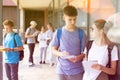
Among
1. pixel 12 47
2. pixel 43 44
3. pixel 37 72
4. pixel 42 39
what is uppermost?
pixel 12 47

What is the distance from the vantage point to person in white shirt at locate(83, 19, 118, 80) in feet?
10.6

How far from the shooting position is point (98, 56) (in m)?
3.33

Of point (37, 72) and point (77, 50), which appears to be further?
point (37, 72)

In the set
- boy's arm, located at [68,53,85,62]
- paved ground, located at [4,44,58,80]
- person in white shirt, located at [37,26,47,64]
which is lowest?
paved ground, located at [4,44,58,80]

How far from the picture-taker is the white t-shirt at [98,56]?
3246mm

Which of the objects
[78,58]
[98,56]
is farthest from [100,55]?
[78,58]

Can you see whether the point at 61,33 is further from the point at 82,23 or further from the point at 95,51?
the point at 82,23

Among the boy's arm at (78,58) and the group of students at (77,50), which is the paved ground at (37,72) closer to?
the group of students at (77,50)

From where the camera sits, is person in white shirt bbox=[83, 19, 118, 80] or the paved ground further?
the paved ground

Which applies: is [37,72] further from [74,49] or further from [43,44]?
[74,49]

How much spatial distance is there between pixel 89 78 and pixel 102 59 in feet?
0.85

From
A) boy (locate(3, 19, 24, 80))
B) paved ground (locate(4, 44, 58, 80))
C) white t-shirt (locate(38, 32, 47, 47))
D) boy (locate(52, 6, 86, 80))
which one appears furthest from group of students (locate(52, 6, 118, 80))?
white t-shirt (locate(38, 32, 47, 47))

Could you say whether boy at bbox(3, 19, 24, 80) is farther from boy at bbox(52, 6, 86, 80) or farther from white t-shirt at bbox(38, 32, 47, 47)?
white t-shirt at bbox(38, 32, 47, 47)

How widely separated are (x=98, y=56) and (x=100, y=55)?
30mm
